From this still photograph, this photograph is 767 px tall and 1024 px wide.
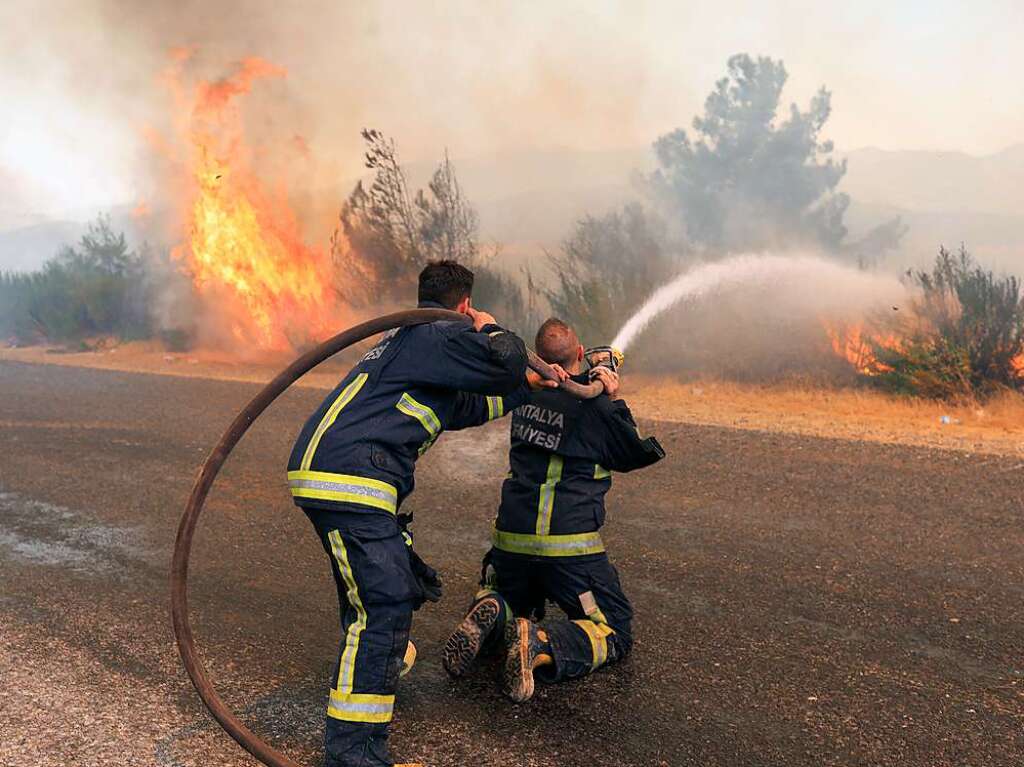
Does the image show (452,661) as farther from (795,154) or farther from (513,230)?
(513,230)

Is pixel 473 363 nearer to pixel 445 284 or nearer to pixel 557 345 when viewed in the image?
pixel 445 284

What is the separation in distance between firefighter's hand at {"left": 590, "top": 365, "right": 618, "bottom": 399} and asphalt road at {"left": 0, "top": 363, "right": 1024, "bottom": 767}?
116cm

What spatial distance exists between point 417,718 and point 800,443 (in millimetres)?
6061

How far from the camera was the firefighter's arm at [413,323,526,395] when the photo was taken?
299 centimetres

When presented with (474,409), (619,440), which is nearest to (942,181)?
(619,440)

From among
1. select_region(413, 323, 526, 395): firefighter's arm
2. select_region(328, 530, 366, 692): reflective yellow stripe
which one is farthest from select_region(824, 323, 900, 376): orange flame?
select_region(328, 530, 366, 692): reflective yellow stripe

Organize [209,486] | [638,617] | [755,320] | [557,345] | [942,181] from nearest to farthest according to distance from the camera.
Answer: [209,486] < [557,345] < [638,617] < [755,320] < [942,181]

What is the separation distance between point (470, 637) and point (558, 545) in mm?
519

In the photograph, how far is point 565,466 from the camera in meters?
3.83

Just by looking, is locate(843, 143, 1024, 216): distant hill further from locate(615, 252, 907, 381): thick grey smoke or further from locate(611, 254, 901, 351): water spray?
locate(615, 252, 907, 381): thick grey smoke

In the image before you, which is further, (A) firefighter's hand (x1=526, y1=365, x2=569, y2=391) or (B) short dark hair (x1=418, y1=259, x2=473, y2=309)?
(A) firefighter's hand (x1=526, y1=365, x2=569, y2=391)

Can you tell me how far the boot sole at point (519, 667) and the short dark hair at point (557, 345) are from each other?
3.61 ft

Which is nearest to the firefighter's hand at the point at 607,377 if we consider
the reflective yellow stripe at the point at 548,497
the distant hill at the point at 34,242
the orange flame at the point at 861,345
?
the reflective yellow stripe at the point at 548,497

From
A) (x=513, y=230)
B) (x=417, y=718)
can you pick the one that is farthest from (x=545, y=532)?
(x=513, y=230)
